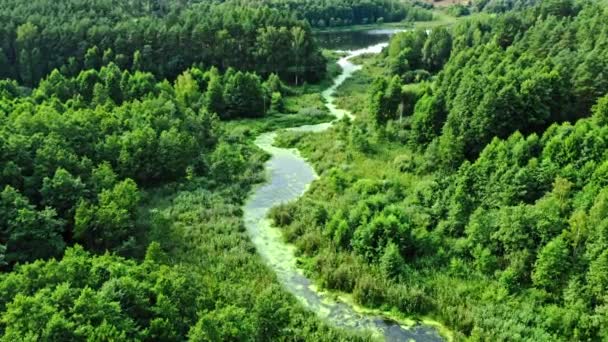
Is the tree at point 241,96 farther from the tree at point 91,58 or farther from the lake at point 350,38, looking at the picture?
the lake at point 350,38

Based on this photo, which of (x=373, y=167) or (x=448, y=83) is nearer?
(x=373, y=167)

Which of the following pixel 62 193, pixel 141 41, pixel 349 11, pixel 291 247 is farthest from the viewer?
pixel 349 11

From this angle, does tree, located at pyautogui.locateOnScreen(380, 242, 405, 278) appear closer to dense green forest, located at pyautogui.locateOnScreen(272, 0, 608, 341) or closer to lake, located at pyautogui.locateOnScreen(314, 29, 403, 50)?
dense green forest, located at pyautogui.locateOnScreen(272, 0, 608, 341)

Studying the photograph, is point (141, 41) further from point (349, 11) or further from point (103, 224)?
point (349, 11)

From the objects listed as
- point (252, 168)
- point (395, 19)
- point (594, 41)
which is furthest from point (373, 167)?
point (395, 19)

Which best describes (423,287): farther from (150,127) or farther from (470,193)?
(150,127)

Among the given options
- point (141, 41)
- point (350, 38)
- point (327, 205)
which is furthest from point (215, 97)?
point (350, 38)
